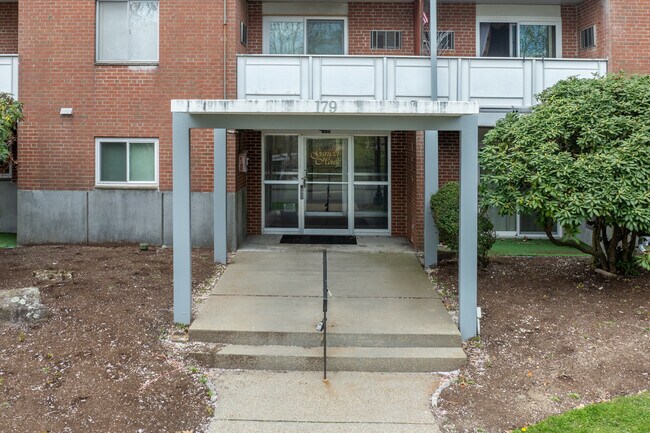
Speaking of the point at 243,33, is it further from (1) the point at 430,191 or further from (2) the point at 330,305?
(2) the point at 330,305

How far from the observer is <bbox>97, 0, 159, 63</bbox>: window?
12734 millimetres

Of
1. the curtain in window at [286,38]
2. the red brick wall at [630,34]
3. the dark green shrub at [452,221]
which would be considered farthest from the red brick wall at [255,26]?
the red brick wall at [630,34]

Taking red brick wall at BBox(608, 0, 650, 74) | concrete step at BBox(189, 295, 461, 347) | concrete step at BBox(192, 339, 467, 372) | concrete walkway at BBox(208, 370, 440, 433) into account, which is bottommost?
concrete walkway at BBox(208, 370, 440, 433)

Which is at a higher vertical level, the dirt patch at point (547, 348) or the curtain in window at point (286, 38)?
the curtain in window at point (286, 38)

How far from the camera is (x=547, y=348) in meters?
7.00

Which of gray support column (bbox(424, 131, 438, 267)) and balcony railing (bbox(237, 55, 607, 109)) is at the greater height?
balcony railing (bbox(237, 55, 607, 109))

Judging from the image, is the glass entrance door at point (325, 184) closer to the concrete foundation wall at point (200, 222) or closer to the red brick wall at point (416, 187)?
the red brick wall at point (416, 187)

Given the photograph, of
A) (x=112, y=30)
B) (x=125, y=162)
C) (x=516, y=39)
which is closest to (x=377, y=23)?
(x=516, y=39)

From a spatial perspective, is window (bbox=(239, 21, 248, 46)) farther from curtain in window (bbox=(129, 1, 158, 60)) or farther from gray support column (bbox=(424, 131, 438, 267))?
gray support column (bbox=(424, 131, 438, 267))

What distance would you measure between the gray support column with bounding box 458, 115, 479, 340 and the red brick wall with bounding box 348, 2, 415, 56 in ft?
23.1

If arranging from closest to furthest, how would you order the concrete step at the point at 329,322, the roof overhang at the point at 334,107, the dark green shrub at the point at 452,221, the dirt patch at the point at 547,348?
1. the dirt patch at the point at 547,348
2. the roof overhang at the point at 334,107
3. the concrete step at the point at 329,322
4. the dark green shrub at the point at 452,221

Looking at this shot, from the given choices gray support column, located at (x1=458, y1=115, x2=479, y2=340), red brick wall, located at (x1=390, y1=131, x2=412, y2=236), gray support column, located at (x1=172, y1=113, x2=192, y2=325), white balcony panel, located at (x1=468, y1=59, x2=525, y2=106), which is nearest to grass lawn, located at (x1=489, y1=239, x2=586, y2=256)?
red brick wall, located at (x1=390, y1=131, x2=412, y2=236)

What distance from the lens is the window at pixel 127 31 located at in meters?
12.7

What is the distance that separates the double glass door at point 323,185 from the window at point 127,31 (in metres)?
3.47
